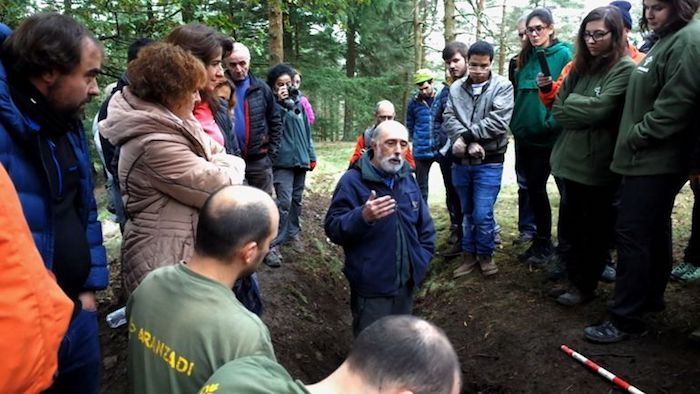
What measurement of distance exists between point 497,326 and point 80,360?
11.8 feet

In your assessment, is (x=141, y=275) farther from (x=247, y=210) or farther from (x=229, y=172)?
(x=247, y=210)

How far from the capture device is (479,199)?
5.59 meters

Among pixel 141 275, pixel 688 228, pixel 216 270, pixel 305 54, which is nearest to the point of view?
pixel 216 270

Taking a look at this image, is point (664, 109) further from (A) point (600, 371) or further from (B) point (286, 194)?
(B) point (286, 194)

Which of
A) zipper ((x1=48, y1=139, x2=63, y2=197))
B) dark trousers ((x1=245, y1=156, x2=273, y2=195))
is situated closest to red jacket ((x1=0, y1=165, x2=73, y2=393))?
zipper ((x1=48, y1=139, x2=63, y2=197))

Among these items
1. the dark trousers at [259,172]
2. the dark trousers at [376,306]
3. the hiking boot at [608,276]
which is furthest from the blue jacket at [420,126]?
the dark trousers at [376,306]

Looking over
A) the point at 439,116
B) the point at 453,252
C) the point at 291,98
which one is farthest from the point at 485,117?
the point at 291,98

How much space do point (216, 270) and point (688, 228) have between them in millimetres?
6229

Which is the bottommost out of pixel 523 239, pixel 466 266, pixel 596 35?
pixel 466 266

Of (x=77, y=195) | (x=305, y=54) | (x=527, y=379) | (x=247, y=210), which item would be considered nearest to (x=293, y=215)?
(x=527, y=379)

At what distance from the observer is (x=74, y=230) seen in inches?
102

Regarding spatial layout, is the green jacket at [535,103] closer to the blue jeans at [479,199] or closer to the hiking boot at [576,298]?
the blue jeans at [479,199]

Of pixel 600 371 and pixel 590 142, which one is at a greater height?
pixel 590 142

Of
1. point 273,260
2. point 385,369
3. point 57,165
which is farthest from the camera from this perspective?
point 273,260
